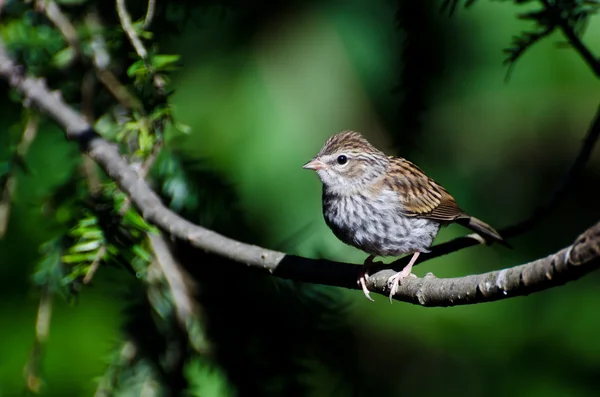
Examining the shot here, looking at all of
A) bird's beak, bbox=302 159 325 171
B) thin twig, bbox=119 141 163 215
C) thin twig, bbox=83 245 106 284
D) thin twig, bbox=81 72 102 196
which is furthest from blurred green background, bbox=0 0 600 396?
thin twig, bbox=83 245 106 284

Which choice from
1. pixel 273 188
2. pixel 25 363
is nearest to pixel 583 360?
pixel 273 188

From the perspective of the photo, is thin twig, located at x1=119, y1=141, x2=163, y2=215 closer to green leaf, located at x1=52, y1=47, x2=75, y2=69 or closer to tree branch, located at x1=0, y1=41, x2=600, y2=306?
tree branch, located at x1=0, y1=41, x2=600, y2=306

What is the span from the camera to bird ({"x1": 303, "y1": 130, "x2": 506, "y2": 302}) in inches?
103

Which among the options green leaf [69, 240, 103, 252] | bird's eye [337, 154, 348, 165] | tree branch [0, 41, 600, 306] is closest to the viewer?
tree branch [0, 41, 600, 306]

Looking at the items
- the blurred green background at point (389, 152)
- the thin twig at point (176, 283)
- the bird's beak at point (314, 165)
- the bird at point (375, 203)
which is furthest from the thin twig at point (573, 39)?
the thin twig at point (176, 283)

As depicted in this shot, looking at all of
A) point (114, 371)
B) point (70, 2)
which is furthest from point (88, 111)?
point (114, 371)

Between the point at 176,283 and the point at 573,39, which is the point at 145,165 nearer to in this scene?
the point at 176,283

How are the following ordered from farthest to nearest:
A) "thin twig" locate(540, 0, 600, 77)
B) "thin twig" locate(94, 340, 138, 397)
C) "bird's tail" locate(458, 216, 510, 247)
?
"bird's tail" locate(458, 216, 510, 247) → "thin twig" locate(94, 340, 138, 397) → "thin twig" locate(540, 0, 600, 77)

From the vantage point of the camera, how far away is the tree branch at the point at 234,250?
4.53 ft

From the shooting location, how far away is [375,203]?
289cm

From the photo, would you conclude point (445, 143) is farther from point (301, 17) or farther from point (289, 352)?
point (289, 352)

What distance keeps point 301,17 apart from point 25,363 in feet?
4.63

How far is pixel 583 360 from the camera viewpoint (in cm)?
237

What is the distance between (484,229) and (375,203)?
0.62m
